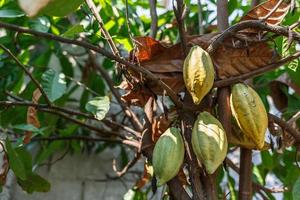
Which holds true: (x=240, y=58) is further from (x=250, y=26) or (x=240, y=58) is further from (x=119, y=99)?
(x=119, y=99)

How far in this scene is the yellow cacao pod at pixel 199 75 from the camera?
690 mm

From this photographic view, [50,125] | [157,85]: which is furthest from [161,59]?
[50,125]

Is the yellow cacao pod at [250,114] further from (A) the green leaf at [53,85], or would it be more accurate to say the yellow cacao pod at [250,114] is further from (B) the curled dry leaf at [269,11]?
(A) the green leaf at [53,85]

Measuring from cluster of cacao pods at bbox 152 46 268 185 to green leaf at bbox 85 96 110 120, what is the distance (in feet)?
0.70

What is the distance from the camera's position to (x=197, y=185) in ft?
2.30

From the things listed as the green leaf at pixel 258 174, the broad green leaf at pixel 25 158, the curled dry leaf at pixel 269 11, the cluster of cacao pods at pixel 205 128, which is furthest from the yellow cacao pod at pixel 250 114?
the green leaf at pixel 258 174

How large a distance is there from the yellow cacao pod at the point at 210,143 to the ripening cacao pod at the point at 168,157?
23mm

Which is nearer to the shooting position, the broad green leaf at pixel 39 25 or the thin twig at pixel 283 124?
the thin twig at pixel 283 124

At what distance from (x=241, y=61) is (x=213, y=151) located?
6.7 inches

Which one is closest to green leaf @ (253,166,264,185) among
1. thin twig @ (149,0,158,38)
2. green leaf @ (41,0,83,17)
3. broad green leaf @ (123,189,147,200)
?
broad green leaf @ (123,189,147,200)

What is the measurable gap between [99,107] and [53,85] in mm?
179

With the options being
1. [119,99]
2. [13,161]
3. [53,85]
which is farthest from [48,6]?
[119,99]

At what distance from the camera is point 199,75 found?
0.69 m

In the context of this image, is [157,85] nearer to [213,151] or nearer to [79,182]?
[213,151]
